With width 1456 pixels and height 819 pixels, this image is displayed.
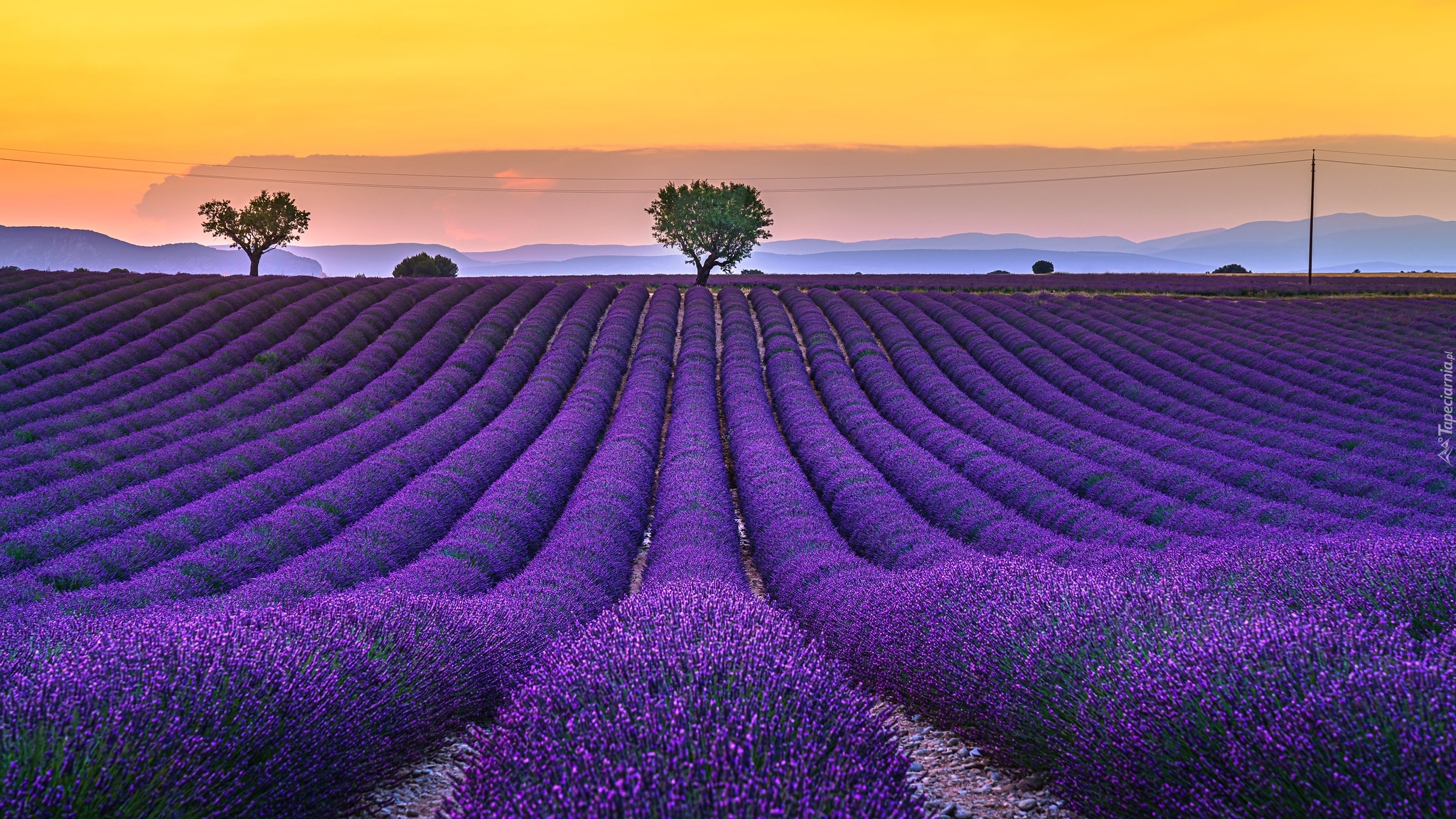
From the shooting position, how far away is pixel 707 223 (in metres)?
42.1

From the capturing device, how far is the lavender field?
269 cm

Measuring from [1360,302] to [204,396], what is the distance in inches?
1352

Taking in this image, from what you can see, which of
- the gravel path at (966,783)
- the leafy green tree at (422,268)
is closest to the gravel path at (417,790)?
the gravel path at (966,783)

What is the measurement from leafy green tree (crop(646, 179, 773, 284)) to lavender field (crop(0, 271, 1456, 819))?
19.4 meters

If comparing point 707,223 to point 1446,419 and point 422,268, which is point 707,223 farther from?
point 1446,419

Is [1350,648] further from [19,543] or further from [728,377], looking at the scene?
[728,377]

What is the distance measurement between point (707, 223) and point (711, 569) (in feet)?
119

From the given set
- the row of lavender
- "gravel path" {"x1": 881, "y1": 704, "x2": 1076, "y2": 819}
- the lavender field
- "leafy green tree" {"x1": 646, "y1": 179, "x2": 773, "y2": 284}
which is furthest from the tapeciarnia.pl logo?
"leafy green tree" {"x1": 646, "y1": 179, "x2": 773, "y2": 284}

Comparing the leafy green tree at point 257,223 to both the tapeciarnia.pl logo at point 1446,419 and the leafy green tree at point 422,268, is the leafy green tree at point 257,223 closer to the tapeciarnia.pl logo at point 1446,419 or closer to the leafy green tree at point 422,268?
the leafy green tree at point 422,268

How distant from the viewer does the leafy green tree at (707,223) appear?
4219 cm

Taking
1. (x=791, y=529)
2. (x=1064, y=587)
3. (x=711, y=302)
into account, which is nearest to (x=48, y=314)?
(x=711, y=302)

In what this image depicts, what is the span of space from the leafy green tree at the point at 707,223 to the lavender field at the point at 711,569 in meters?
19.4

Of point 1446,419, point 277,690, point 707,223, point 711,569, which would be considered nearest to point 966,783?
point 277,690

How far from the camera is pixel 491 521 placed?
30.1 ft
